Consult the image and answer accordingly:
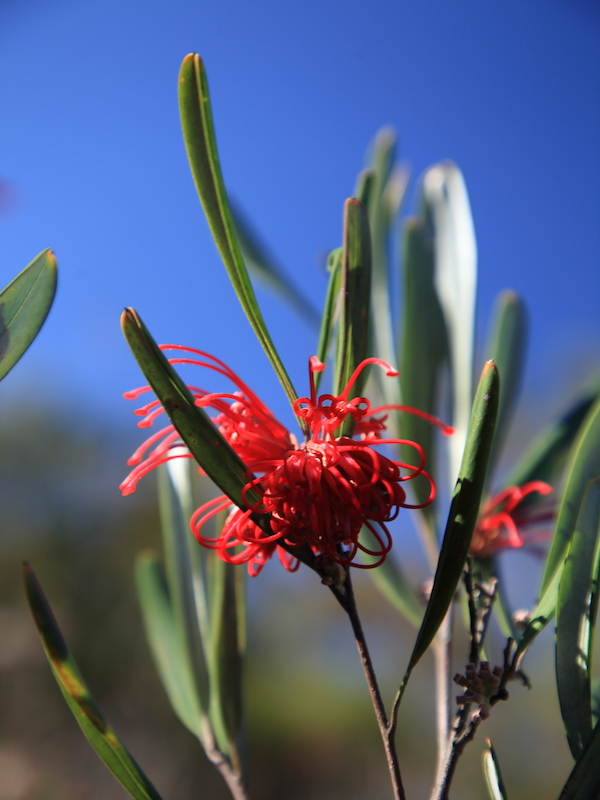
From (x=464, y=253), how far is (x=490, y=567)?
0.39 m

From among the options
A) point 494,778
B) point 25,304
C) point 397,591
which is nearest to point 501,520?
point 397,591

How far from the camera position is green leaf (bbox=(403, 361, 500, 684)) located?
331 mm

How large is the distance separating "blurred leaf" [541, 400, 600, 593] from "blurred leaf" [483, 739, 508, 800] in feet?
0.46

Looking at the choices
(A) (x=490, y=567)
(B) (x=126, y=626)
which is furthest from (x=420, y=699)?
(A) (x=490, y=567)

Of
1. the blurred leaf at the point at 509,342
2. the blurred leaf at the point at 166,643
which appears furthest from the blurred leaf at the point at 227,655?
the blurred leaf at the point at 509,342

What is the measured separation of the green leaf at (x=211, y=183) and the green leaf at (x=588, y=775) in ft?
0.99

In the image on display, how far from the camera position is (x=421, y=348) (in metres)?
0.68

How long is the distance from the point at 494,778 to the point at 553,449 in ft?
1.48

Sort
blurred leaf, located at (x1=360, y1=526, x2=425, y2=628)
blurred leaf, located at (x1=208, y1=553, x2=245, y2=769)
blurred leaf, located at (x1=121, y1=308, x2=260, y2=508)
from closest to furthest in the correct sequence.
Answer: blurred leaf, located at (x1=121, y1=308, x2=260, y2=508) → blurred leaf, located at (x1=208, y1=553, x2=245, y2=769) → blurred leaf, located at (x1=360, y1=526, x2=425, y2=628)

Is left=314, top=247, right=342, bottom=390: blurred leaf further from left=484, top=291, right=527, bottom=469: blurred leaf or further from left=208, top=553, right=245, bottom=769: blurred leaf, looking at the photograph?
left=484, top=291, right=527, bottom=469: blurred leaf

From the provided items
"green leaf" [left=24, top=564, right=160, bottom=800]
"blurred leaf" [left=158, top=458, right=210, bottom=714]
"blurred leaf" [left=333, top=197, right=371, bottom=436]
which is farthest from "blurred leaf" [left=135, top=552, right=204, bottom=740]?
"blurred leaf" [left=333, top=197, right=371, bottom=436]

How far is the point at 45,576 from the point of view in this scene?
3604 mm

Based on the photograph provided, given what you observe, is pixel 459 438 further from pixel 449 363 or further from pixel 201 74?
pixel 201 74

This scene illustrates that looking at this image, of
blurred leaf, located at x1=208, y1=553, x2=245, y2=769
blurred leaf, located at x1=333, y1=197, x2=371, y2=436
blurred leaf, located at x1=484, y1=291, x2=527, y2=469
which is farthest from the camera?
blurred leaf, located at x1=484, y1=291, x2=527, y2=469
